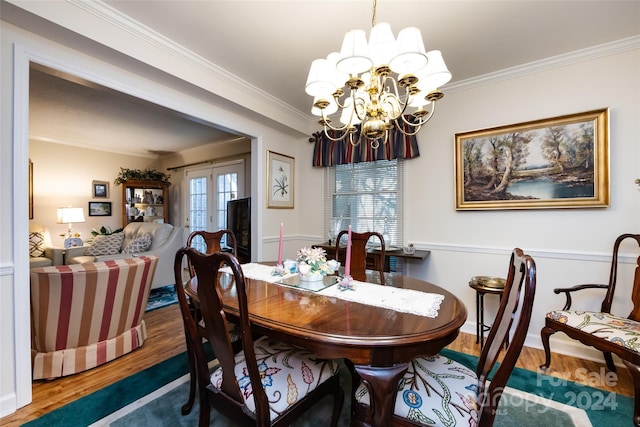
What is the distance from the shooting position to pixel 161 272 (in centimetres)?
393

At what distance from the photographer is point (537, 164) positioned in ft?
8.20

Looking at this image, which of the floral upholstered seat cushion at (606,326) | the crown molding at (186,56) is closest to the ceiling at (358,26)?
the crown molding at (186,56)

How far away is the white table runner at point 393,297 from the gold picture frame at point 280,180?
2229 mm

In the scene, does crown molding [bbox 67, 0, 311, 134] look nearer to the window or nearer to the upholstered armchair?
the window

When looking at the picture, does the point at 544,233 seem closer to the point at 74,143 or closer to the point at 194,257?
the point at 194,257

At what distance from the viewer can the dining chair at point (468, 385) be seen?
2.96 ft

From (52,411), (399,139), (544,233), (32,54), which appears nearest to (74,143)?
(32,54)

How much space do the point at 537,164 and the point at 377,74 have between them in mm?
1976

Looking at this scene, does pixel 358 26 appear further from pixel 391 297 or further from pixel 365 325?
pixel 365 325

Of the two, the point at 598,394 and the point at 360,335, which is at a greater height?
the point at 360,335

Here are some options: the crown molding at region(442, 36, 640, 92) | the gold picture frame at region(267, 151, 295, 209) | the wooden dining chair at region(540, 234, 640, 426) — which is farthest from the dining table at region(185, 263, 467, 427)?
the crown molding at region(442, 36, 640, 92)

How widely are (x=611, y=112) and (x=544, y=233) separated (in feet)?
3.65

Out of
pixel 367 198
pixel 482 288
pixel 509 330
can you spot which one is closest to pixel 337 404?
pixel 509 330

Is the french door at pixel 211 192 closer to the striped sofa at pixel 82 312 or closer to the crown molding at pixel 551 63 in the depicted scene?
the striped sofa at pixel 82 312
